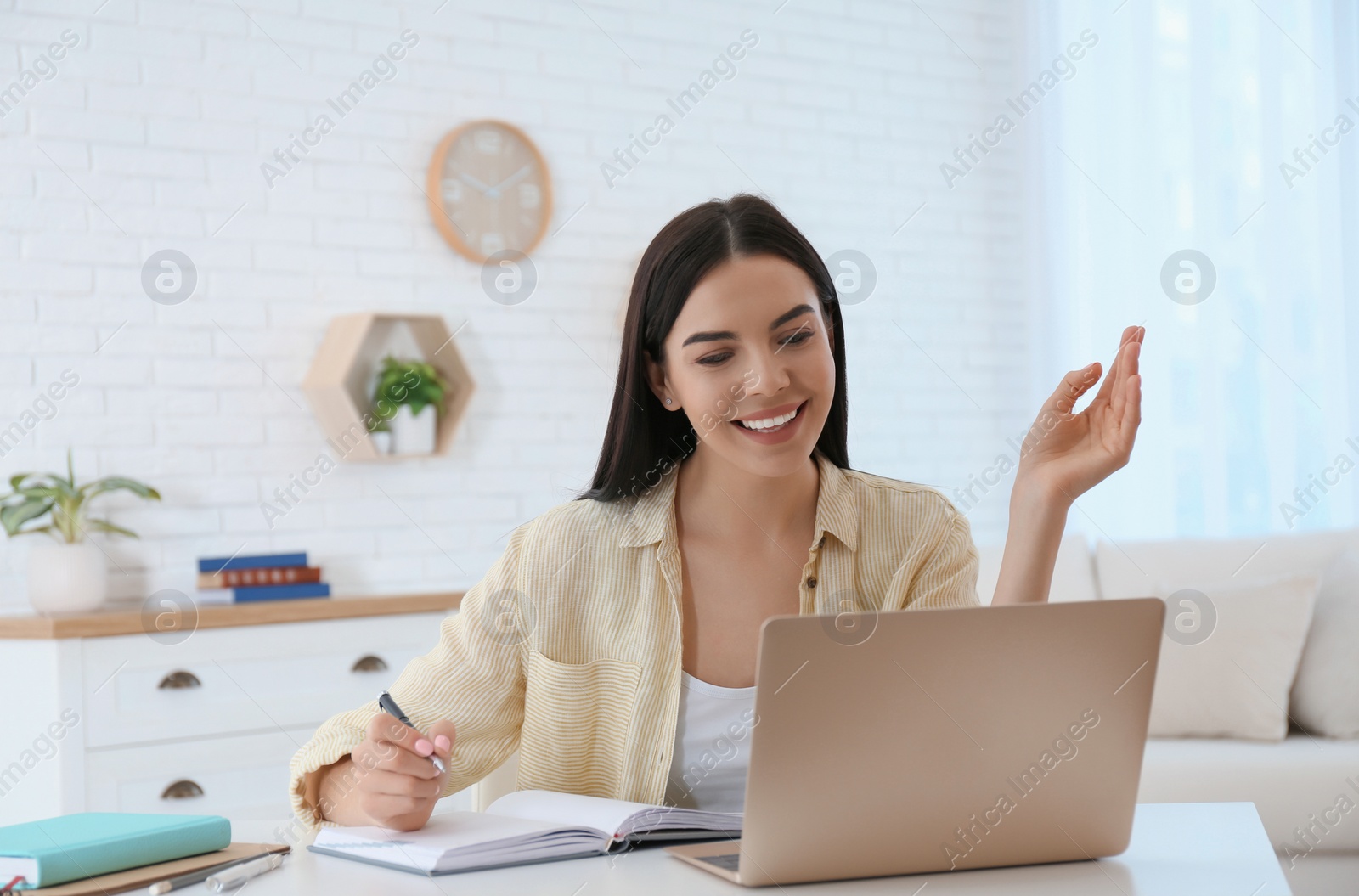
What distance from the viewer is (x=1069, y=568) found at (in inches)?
129

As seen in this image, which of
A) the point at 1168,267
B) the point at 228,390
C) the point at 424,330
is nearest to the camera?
the point at 228,390

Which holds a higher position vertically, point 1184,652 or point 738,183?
point 738,183

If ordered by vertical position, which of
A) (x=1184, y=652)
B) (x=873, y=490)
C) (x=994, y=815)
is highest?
(x=873, y=490)

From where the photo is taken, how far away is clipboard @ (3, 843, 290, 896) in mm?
1026

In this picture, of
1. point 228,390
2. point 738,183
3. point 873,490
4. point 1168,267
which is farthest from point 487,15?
point 873,490

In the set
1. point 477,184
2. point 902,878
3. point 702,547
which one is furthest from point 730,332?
point 477,184

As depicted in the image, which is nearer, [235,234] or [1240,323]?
[235,234]

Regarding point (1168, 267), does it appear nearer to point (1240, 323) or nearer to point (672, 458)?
point (1240, 323)

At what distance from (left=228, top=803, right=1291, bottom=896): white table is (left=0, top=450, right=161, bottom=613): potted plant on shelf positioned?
6.85 ft

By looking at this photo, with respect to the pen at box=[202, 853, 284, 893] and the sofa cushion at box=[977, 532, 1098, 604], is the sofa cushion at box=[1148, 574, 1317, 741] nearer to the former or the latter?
the sofa cushion at box=[977, 532, 1098, 604]

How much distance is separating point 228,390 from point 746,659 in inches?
89.4

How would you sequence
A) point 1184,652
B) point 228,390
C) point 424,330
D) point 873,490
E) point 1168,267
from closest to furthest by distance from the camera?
point 873,490
point 1184,652
point 228,390
point 424,330
point 1168,267

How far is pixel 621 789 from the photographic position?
1.56 metres

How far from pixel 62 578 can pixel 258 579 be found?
44cm
